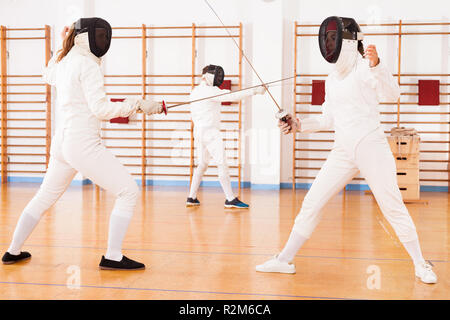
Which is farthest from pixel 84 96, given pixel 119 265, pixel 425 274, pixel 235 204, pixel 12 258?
pixel 235 204

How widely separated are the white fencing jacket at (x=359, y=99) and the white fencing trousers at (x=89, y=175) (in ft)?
3.55

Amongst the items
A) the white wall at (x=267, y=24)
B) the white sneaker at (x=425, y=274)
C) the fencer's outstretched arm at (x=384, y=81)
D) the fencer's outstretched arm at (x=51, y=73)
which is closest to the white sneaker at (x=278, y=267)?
the white sneaker at (x=425, y=274)

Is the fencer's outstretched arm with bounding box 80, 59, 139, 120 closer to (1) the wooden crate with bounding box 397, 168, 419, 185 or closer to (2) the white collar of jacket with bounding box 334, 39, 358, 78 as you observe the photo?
(2) the white collar of jacket with bounding box 334, 39, 358, 78

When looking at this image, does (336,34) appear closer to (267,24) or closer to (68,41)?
(68,41)

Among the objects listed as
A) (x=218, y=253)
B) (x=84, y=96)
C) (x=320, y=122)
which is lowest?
(x=218, y=253)

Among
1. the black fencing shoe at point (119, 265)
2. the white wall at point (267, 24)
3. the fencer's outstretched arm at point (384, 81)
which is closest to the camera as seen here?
the fencer's outstretched arm at point (384, 81)

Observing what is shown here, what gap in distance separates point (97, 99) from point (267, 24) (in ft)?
14.6

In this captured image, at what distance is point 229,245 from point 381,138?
4.29ft

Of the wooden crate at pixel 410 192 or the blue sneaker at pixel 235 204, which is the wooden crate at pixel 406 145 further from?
the blue sneaker at pixel 235 204

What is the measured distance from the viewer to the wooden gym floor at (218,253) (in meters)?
2.15

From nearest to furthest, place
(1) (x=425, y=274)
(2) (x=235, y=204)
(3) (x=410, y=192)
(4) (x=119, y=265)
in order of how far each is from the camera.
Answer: (1) (x=425, y=274)
(4) (x=119, y=265)
(2) (x=235, y=204)
(3) (x=410, y=192)

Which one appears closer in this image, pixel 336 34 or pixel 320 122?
pixel 336 34

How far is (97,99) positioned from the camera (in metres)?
2.25
